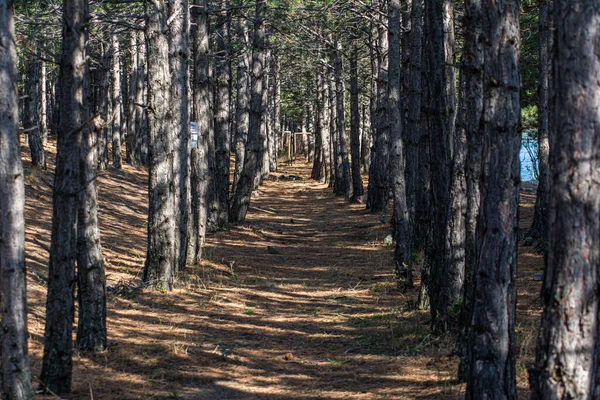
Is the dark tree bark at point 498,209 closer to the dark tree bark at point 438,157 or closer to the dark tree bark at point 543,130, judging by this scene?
the dark tree bark at point 438,157

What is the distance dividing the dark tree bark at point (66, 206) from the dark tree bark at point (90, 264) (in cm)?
86

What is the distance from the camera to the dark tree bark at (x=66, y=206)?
19.7 feet

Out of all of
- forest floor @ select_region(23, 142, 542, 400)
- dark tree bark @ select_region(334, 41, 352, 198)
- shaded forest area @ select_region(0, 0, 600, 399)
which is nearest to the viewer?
shaded forest area @ select_region(0, 0, 600, 399)

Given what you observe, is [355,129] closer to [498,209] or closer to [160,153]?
[160,153]

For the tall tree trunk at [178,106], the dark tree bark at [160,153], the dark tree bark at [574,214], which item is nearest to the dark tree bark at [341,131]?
the tall tree trunk at [178,106]

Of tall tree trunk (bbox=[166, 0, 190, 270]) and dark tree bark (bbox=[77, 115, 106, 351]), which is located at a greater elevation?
tall tree trunk (bbox=[166, 0, 190, 270])

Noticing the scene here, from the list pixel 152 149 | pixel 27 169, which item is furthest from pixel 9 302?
pixel 27 169

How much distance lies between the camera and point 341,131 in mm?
25797

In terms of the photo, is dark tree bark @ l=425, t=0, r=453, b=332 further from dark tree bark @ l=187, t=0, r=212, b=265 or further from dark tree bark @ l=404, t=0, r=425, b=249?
dark tree bark @ l=187, t=0, r=212, b=265

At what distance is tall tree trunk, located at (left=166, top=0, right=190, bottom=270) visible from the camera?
11.7 metres

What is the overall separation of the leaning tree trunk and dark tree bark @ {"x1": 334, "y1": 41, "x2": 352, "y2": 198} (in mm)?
19267

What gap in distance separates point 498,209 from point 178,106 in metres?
8.07

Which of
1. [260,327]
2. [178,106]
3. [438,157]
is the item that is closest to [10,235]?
[438,157]

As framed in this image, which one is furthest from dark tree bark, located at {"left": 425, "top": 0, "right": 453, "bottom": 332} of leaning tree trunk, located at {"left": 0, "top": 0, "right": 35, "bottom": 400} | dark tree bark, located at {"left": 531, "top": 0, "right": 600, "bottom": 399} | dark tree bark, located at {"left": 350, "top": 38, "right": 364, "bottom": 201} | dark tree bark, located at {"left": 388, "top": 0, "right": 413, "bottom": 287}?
dark tree bark, located at {"left": 350, "top": 38, "right": 364, "bottom": 201}
